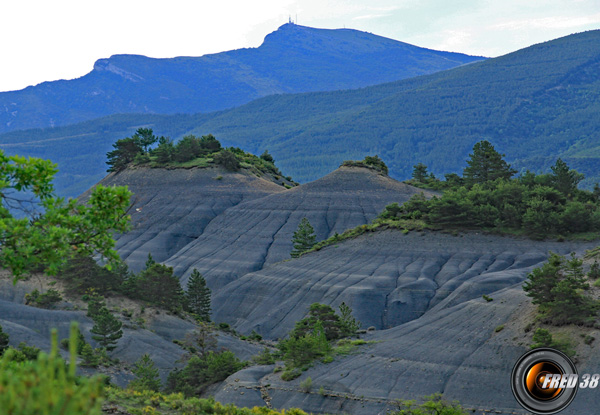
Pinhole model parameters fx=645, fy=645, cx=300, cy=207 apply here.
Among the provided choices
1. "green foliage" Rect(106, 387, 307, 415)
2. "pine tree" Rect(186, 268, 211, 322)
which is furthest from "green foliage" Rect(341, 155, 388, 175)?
"green foliage" Rect(106, 387, 307, 415)

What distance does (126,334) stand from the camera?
49594 millimetres

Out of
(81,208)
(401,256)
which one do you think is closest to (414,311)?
(401,256)

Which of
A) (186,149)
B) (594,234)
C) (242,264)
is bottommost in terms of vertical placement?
(242,264)

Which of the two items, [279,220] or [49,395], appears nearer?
[49,395]

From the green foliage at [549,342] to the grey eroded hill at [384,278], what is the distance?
739 inches

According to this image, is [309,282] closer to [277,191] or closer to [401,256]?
[401,256]

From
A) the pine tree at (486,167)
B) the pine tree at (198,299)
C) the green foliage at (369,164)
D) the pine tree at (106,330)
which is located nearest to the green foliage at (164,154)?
the green foliage at (369,164)

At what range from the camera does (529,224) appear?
65.7 m

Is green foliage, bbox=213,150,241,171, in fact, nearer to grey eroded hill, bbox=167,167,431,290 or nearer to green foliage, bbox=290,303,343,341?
grey eroded hill, bbox=167,167,431,290

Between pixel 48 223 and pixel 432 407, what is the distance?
70.6 ft

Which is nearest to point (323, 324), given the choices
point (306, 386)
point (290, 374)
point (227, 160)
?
point (290, 374)

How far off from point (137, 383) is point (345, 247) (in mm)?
39942

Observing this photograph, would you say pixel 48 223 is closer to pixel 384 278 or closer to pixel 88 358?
pixel 88 358
